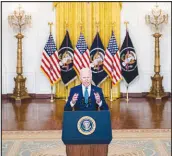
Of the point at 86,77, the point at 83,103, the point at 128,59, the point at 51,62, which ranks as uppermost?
the point at 128,59

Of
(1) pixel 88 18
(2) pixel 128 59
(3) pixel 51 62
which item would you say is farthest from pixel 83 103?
(1) pixel 88 18

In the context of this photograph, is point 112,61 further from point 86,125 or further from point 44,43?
point 86,125

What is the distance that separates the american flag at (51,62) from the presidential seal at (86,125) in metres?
7.08

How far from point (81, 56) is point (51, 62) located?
98 centimetres

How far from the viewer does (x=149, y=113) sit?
941 centimetres

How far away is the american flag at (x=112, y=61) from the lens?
446 inches

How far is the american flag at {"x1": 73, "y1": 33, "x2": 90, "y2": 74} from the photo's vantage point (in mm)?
11352

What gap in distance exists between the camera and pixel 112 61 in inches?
448

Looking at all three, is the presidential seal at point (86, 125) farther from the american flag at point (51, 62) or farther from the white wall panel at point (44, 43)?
the white wall panel at point (44, 43)

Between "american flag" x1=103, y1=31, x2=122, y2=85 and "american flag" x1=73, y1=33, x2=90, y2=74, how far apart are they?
0.59 meters

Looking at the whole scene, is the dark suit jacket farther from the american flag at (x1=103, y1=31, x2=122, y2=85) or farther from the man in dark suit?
the american flag at (x1=103, y1=31, x2=122, y2=85)

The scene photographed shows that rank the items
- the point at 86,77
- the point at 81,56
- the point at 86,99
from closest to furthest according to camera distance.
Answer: the point at 86,77 < the point at 86,99 < the point at 81,56

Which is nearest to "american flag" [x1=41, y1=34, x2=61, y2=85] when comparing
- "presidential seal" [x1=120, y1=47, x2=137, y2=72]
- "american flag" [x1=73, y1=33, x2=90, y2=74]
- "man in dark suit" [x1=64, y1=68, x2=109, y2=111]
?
"american flag" [x1=73, y1=33, x2=90, y2=74]

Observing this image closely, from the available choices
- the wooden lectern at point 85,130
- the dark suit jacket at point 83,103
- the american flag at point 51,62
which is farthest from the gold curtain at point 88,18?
the wooden lectern at point 85,130
